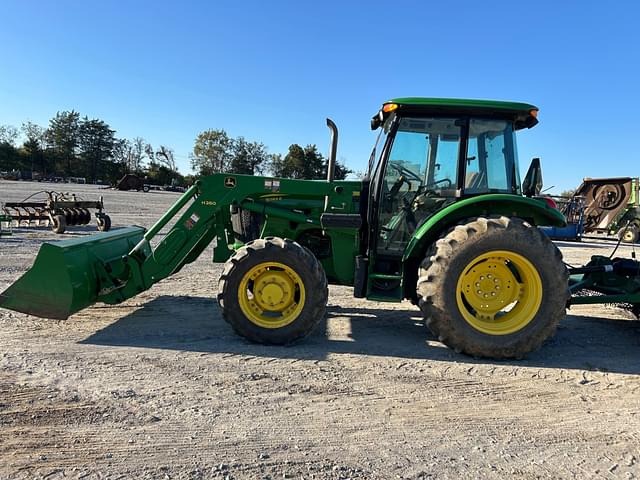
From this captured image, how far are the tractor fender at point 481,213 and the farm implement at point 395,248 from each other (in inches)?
0.6

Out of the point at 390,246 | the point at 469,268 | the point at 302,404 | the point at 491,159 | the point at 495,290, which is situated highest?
the point at 491,159

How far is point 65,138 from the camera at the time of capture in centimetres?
7300

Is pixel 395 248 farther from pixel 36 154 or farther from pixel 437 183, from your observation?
pixel 36 154

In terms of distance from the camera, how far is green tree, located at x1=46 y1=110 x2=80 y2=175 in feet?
234

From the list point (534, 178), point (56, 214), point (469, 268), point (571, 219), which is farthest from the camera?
point (571, 219)

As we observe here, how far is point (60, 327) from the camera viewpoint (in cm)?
457

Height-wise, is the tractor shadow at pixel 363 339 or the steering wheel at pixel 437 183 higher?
the steering wheel at pixel 437 183

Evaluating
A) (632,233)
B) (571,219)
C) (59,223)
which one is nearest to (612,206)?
(632,233)

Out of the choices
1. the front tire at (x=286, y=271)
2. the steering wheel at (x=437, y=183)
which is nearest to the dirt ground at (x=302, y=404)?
the front tire at (x=286, y=271)

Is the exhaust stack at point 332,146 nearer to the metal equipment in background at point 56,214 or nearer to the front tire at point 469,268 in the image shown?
the front tire at point 469,268

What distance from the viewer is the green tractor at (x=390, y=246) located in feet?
13.3

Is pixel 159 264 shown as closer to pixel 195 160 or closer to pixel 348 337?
pixel 348 337

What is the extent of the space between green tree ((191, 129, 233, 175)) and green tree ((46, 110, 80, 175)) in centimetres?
1964

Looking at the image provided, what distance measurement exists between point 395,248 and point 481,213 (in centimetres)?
94
